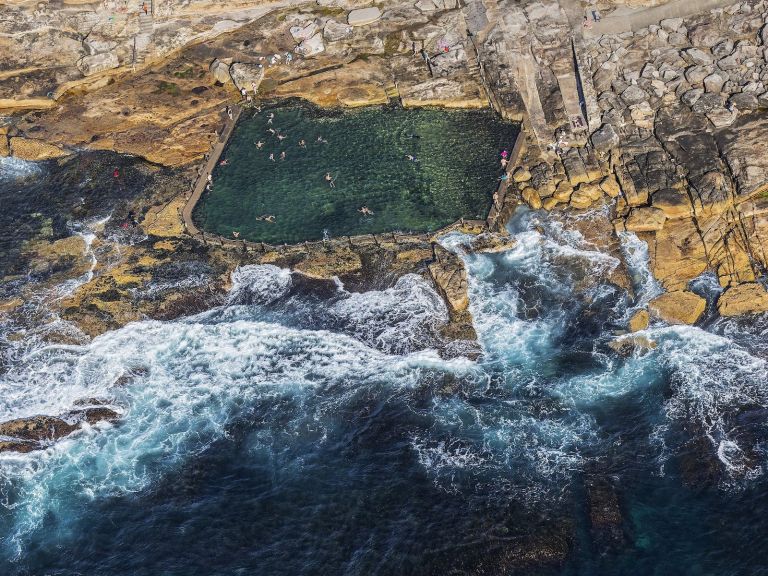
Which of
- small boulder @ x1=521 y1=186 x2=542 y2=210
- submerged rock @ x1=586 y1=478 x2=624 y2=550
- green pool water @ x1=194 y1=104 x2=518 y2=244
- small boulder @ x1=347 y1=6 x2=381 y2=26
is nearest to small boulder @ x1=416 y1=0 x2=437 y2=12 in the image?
small boulder @ x1=347 y1=6 x2=381 y2=26

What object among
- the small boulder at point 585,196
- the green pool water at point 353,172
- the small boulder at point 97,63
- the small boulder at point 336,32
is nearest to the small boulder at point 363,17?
the small boulder at point 336,32

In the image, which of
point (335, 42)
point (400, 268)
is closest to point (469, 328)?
point (400, 268)

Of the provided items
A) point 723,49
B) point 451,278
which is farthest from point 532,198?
point 723,49

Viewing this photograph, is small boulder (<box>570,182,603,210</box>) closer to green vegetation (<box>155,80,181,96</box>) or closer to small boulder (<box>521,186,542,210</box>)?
small boulder (<box>521,186,542,210</box>)

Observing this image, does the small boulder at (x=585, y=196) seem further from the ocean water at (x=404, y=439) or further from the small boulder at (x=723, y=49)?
the small boulder at (x=723, y=49)

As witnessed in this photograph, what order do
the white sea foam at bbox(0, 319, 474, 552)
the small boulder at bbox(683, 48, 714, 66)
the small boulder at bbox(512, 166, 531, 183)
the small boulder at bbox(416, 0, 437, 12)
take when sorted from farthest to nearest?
the small boulder at bbox(416, 0, 437, 12), the small boulder at bbox(683, 48, 714, 66), the small boulder at bbox(512, 166, 531, 183), the white sea foam at bbox(0, 319, 474, 552)

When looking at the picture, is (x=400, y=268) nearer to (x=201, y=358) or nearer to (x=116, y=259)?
(x=201, y=358)

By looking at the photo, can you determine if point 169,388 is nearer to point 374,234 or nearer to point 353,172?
point 374,234
